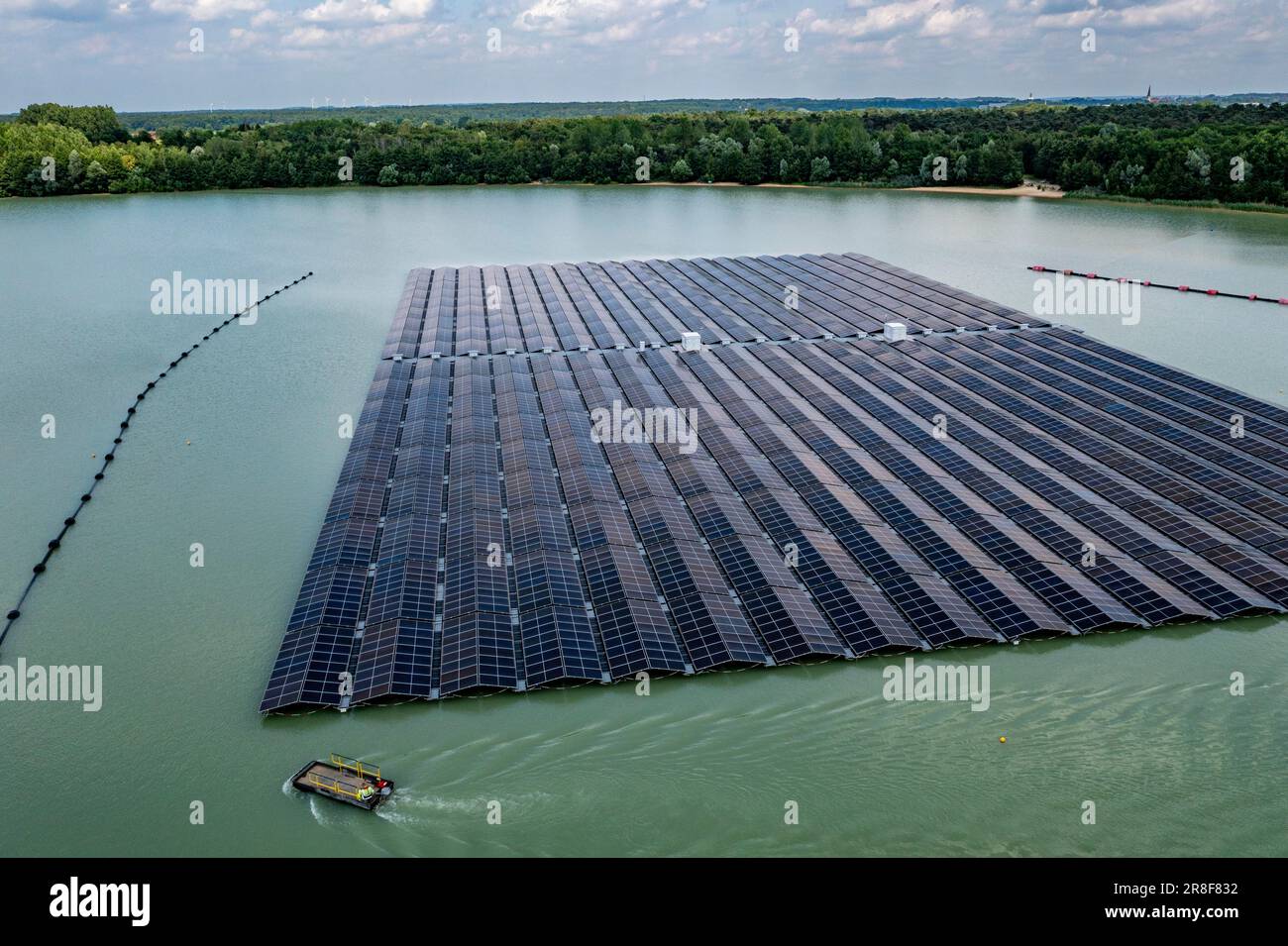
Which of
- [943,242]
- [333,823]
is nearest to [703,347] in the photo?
[333,823]
